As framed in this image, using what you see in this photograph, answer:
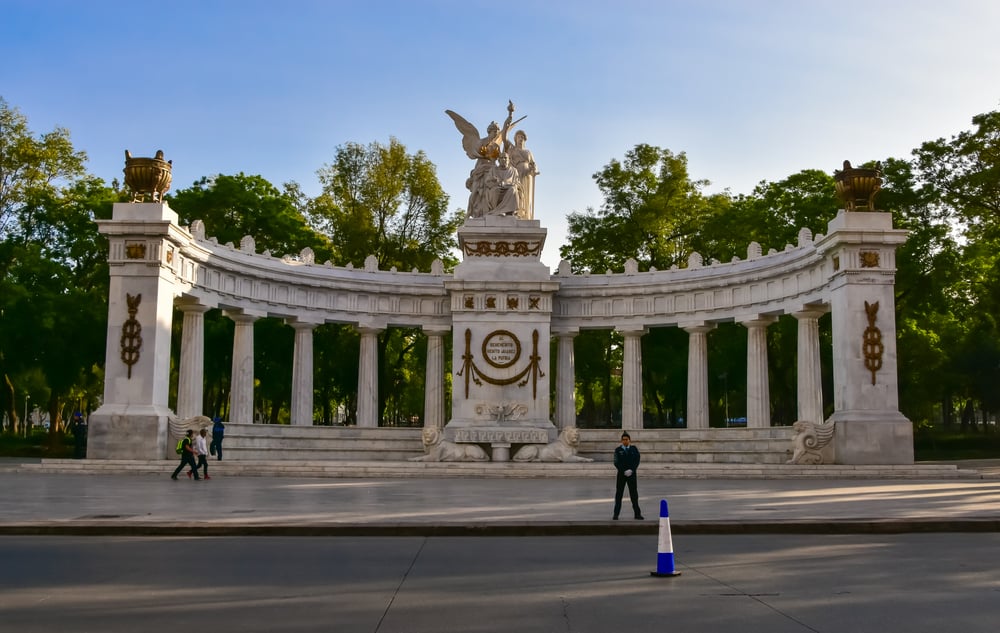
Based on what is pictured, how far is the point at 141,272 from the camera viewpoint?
41531 millimetres

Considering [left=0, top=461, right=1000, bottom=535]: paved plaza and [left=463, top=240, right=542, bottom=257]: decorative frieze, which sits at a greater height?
[left=463, top=240, right=542, bottom=257]: decorative frieze

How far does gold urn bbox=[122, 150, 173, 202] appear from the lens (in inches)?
1660

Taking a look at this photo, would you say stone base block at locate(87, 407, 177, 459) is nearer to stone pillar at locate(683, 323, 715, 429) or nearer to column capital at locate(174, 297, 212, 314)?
column capital at locate(174, 297, 212, 314)

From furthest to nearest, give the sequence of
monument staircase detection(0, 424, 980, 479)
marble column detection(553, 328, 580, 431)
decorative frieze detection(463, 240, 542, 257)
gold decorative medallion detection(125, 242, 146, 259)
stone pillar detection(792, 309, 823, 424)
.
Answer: marble column detection(553, 328, 580, 431) < decorative frieze detection(463, 240, 542, 257) < stone pillar detection(792, 309, 823, 424) < gold decorative medallion detection(125, 242, 146, 259) < monument staircase detection(0, 424, 980, 479)

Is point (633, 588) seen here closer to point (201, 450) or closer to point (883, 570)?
point (883, 570)

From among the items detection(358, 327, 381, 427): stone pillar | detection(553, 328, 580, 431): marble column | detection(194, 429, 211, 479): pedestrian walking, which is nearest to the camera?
detection(194, 429, 211, 479): pedestrian walking

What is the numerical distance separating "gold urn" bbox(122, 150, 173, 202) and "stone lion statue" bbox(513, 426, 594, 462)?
65.5ft

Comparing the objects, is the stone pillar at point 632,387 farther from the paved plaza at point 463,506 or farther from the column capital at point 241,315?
the column capital at point 241,315

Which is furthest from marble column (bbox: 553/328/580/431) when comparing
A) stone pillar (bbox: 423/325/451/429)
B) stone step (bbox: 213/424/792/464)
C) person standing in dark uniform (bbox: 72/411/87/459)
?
person standing in dark uniform (bbox: 72/411/87/459)


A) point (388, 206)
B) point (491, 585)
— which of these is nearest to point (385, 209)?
point (388, 206)

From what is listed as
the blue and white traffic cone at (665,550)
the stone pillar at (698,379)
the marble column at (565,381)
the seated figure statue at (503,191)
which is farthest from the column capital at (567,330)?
the blue and white traffic cone at (665,550)

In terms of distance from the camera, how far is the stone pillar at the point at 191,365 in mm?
46656

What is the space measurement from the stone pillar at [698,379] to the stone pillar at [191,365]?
2533cm

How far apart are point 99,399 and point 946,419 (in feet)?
238
